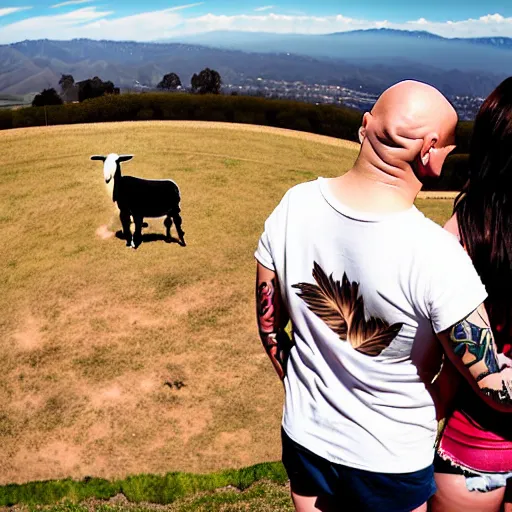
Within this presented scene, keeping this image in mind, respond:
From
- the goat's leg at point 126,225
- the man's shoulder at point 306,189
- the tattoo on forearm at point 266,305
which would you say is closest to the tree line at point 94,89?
the goat's leg at point 126,225

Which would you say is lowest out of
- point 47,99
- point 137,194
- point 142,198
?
point 142,198

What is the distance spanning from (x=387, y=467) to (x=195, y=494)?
4.88 metres

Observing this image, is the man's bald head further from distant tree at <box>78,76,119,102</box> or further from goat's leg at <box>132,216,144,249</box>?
distant tree at <box>78,76,119,102</box>

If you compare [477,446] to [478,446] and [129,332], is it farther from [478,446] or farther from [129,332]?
[129,332]

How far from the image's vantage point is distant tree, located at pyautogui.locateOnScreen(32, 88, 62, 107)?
29.4 meters

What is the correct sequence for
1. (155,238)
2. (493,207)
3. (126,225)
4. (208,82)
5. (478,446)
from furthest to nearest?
(208,82) < (155,238) < (126,225) < (478,446) < (493,207)

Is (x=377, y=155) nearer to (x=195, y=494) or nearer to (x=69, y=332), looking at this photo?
(x=195, y=494)

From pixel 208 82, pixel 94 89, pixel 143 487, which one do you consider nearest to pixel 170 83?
pixel 208 82

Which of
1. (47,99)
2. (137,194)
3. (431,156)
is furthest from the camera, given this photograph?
(47,99)

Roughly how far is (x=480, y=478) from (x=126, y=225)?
12.6 meters

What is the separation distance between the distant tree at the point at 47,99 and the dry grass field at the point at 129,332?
9334 mm

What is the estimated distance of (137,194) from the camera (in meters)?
13.6

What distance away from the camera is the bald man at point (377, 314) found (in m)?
1.83

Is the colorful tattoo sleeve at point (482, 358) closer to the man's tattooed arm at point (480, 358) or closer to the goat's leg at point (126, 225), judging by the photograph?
the man's tattooed arm at point (480, 358)
